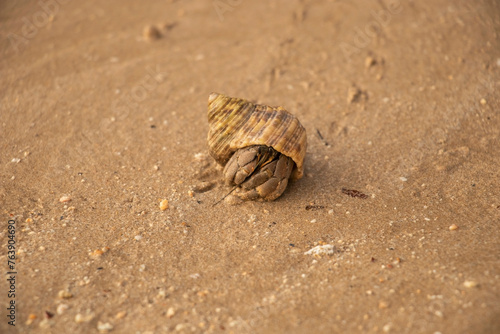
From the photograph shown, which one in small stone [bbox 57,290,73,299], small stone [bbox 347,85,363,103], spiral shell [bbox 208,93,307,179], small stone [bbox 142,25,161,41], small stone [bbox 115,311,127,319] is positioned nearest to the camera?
small stone [bbox 115,311,127,319]

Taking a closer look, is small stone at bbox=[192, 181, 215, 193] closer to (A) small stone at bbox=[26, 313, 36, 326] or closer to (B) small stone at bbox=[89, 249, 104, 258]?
(B) small stone at bbox=[89, 249, 104, 258]

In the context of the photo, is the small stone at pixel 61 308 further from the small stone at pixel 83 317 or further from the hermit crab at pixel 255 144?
the hermit crab at pixel 255 144

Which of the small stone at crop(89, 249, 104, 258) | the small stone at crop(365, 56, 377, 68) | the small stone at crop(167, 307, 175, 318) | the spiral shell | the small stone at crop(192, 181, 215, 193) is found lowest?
the small stone at crop(167, 307, 175, 318)

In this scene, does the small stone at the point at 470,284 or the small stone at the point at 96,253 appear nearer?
the small stone at the point at 470,284

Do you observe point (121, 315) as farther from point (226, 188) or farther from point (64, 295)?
point (226, 188)

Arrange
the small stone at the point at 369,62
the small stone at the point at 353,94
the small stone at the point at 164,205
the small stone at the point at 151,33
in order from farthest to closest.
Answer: the small stone at the point at 151,33 < the small stone at the point at 369,62 < the small stone at the point at 353,94 < the small stone at the point at 164,205

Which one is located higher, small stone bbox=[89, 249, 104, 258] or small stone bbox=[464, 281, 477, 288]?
small stone bbox=[89, 249, 104, 258]

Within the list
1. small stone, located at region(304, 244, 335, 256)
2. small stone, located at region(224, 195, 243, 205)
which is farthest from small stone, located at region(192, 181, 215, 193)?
small stone, located at region(304, 244, 335, 256)

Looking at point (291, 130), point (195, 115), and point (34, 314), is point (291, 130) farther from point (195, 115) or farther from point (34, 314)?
point (34, 314)

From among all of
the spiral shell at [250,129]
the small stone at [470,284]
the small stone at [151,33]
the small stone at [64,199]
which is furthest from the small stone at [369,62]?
the small stone at [64,199]

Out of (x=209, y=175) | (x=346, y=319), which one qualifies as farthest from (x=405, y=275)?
(x=209, y=175)
